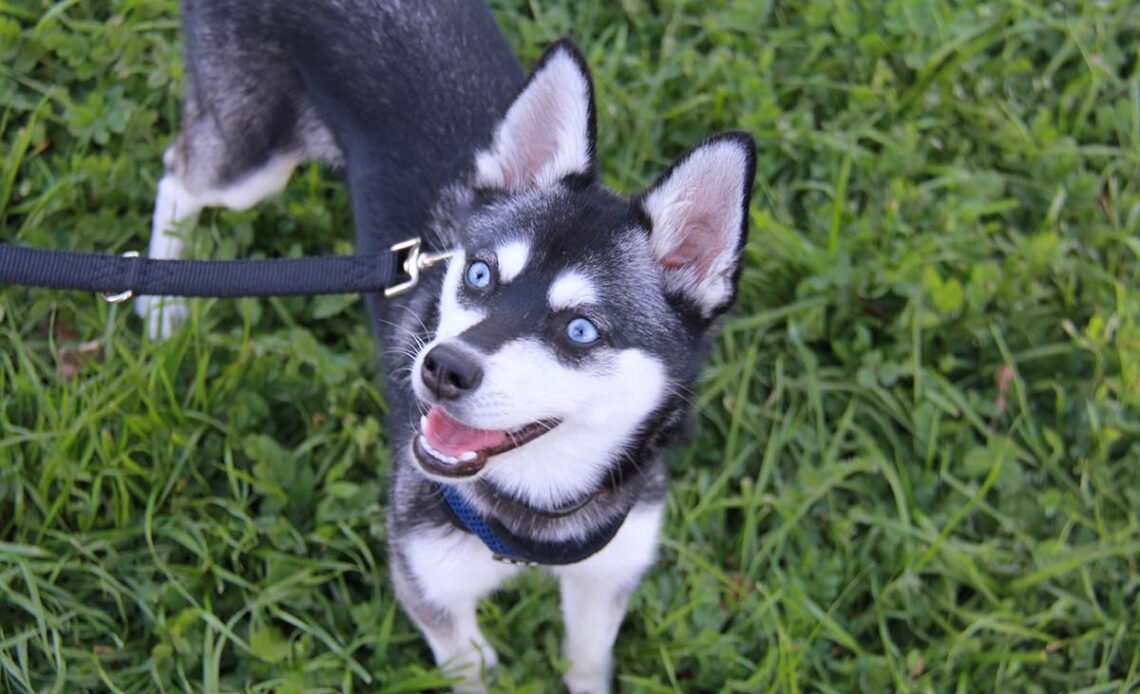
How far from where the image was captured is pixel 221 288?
2570 millimetres

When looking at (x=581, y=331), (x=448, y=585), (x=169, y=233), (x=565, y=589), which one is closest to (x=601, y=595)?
(x=565, y=589)

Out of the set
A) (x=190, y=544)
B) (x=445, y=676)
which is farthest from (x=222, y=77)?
(x=445, y=676)

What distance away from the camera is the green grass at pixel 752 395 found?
327cm

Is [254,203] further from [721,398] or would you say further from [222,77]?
[721,398]

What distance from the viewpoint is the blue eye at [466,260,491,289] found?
2471mm

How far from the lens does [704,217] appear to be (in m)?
2.48

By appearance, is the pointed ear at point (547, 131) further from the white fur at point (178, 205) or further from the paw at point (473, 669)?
the paw at point (473, 669)

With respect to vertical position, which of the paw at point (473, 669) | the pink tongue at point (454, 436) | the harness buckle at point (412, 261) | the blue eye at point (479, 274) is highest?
the blue eye at point (479, 274)

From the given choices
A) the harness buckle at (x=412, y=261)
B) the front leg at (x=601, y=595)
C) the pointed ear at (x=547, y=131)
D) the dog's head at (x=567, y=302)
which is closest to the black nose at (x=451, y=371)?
the dog's head at (x=567, y=302)

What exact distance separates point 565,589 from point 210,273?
51.2 inches

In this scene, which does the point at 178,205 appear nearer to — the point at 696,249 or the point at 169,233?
the point at 169,233

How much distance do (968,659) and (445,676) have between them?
1581 millimetres

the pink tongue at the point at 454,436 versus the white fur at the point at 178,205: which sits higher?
the pink tongue at the point at 454,436

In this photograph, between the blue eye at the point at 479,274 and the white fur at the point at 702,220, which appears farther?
the blue eye at the point at 479,274
